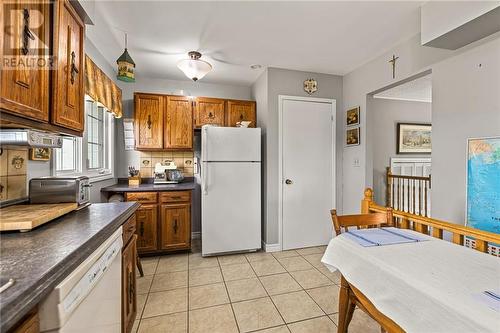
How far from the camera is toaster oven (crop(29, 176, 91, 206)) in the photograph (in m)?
1.45

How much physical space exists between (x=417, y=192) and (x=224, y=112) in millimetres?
3280

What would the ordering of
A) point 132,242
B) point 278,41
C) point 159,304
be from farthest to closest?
point 278,41
point 159,304
point 132,242

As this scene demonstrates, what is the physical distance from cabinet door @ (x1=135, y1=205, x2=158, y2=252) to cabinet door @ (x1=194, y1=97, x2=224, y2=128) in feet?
4.46

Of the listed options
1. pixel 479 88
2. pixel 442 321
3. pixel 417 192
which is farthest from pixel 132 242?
pixel 417 192

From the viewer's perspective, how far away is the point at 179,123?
3.42 m

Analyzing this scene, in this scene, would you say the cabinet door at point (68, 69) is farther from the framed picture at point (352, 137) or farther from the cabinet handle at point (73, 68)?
the framed picture at point (352, 137)

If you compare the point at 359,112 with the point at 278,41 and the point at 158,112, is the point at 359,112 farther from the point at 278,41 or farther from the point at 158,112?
the point at 158,112

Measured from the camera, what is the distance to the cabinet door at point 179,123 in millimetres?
3373

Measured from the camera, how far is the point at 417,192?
3684 millimetres

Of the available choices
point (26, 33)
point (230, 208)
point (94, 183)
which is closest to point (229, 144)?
point (230, 208)

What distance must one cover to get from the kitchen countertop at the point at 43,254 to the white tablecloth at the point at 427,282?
1.24 meters

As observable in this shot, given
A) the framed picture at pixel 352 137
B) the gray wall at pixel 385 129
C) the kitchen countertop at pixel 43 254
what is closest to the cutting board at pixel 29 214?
the kitchen countertop at pixel 43 254

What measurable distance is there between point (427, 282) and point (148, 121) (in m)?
3.40

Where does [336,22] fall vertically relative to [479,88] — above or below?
above
